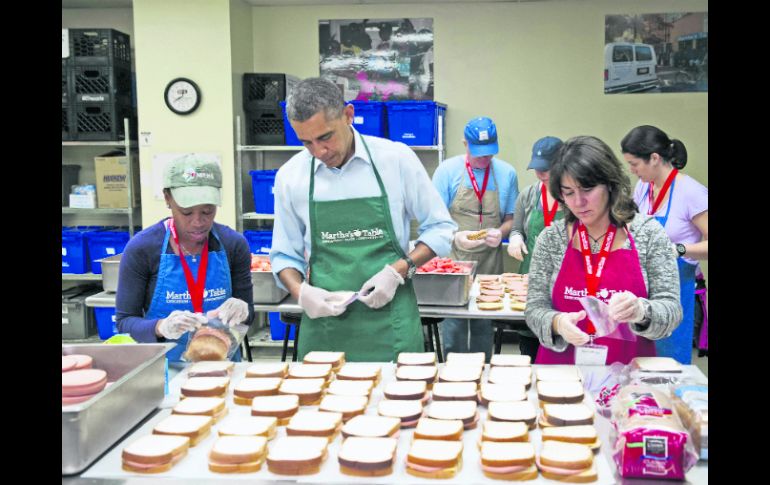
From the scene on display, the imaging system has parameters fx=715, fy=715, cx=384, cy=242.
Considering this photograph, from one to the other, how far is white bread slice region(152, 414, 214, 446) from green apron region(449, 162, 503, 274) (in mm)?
3442

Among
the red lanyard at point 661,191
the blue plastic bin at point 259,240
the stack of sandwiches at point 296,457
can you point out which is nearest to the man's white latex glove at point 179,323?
the stack of sandwiches at point 296,457

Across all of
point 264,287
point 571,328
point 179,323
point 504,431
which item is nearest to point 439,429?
point 504,431

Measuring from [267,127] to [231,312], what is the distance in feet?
13.5

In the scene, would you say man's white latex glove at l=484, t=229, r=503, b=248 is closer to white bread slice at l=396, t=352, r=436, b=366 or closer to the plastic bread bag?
white bread slice at l=396, t=352, r=436, b=366

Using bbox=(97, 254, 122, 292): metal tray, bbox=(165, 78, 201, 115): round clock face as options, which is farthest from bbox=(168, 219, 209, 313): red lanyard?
bbox=(165, 78, 201, 115): round clock face

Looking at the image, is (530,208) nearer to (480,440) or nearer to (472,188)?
(472,188)

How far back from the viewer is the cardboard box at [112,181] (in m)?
6.44

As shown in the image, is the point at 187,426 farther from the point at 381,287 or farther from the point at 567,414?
the point at 381,287

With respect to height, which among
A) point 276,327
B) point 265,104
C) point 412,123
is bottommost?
point 276,327

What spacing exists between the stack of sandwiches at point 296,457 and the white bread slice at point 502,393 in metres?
0.51

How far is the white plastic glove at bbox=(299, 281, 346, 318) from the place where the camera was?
2621 mm

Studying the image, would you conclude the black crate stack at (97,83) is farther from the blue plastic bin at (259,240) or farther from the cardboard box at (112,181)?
the blue plastic bin at (259,240)

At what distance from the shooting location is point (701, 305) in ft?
15.3

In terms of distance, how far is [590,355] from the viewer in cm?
225
